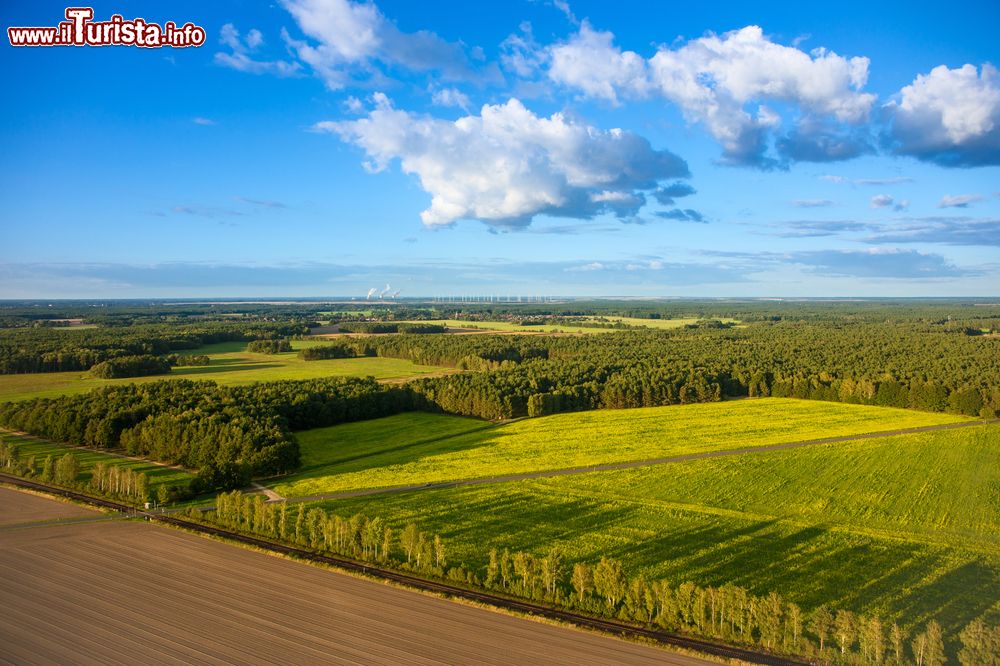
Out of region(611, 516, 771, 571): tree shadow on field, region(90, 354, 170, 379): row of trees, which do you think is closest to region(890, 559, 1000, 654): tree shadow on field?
region(611, 516, 771, 571): tree shadow on field

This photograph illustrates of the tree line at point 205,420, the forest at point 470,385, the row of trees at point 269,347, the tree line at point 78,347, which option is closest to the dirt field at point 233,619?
the tree line at point 205,420

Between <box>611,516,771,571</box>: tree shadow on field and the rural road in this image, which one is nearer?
<box>611,516,771,571</box>: tree shadow on field

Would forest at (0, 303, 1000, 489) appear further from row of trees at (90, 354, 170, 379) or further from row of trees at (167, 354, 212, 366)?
row of trees at (167, 354, 212, 366)

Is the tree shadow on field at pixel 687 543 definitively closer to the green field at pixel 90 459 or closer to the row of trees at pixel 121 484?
the row of trees at pixel 121 484

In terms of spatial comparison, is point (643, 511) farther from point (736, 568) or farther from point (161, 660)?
point (161, 660)

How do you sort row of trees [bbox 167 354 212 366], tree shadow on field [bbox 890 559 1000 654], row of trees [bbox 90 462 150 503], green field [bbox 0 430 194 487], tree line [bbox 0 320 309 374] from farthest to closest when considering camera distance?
row of trees [bbox 167 354 212 366], tree line [bbox 0 320 309 374], green field [bbox 0 430 194 487], row of trees [bbox 90 462 150 503], tree shadow on field [bbox 890 559 1000 654]

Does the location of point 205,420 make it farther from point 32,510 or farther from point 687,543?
point 687,543
